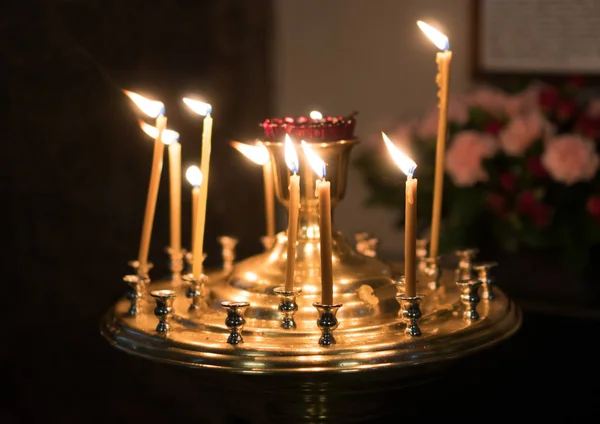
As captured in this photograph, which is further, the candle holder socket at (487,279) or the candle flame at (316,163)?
the candle holder socket at (487,279)

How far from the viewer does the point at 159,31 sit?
6.46 feet

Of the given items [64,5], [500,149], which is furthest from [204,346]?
[500,149]

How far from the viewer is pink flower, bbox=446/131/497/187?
1.78m

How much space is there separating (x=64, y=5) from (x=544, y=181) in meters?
0.92

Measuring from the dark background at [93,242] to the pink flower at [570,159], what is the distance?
25cm

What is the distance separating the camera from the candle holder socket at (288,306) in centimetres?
83

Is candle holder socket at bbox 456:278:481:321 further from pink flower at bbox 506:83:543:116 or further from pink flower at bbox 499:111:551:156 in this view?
pink flower at bbox 506:83:543:116

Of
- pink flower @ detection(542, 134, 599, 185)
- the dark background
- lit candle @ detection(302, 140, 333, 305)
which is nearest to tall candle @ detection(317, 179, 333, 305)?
lit candle @ detection(302, 140, 333, 305)

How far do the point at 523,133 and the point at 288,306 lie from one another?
104 centimetres

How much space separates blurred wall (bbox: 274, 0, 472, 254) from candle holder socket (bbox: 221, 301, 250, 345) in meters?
1.60

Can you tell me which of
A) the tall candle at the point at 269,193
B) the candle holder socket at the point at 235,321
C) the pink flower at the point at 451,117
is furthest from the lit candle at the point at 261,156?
the pink flower at the point at 451,117

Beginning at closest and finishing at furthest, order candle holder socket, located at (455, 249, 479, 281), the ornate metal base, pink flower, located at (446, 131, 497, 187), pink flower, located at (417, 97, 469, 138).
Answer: the ornate metal base → candle holder socket, located at (455, 249, 479, 281) → pink flower, located at (446, 131, 497, 187) → pink flower, located at (417, 97, 469, 138)

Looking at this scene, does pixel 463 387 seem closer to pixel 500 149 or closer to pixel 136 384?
pixel 500 149

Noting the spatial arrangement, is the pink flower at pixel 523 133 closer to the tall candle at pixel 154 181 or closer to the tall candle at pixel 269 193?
the tall candle at pixel 269 193
